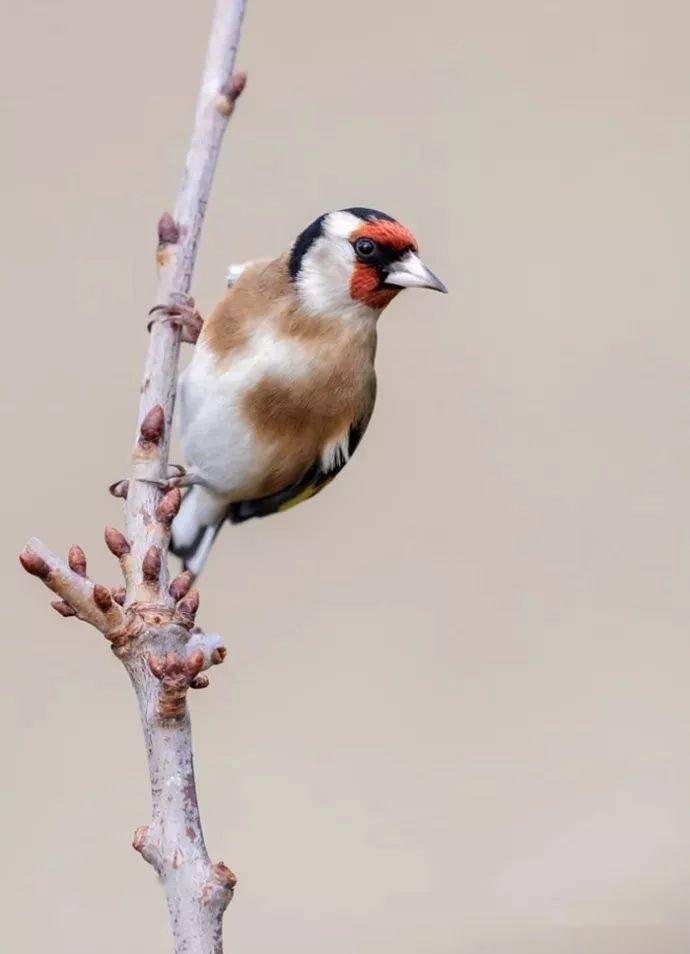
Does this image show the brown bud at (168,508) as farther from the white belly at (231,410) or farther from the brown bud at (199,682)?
the white belly at (231,410)

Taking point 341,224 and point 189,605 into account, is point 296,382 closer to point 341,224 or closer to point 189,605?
point 341,224

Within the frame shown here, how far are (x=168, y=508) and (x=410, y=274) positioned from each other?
13.6 inches

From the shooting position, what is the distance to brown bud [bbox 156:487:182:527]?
34.8 inches

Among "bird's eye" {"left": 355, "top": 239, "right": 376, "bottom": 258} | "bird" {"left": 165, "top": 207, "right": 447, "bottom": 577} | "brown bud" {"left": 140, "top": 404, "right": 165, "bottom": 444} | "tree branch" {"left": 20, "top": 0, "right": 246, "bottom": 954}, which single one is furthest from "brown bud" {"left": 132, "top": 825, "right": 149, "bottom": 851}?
"bird's eye" {"left": 355, "top": 239, "right": 376, "bottom": 258}

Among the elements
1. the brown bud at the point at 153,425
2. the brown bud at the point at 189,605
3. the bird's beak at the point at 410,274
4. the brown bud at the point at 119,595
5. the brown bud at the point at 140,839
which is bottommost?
the brown bud at the point at 140,839

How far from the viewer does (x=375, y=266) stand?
1.16m

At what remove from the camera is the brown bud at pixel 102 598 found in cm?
81

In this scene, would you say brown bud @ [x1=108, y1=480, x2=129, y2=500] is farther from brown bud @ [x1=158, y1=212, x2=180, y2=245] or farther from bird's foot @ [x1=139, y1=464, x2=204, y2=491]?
brown bud @ [x1=158, y1=212, x2=180, y2=245]

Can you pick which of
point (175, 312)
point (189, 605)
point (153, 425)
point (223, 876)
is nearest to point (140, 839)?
point (223, 876)

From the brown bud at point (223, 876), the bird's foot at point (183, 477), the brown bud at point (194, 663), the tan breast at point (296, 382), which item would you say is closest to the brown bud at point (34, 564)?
the brown bud at point (194, 663)

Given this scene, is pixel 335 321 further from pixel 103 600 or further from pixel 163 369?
pixel 103 600

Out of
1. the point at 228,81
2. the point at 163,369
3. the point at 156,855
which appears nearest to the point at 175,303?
the point at 163,369

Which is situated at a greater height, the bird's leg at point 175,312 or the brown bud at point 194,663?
the bird's leg at point 175,312

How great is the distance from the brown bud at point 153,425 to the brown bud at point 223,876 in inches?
11.5
